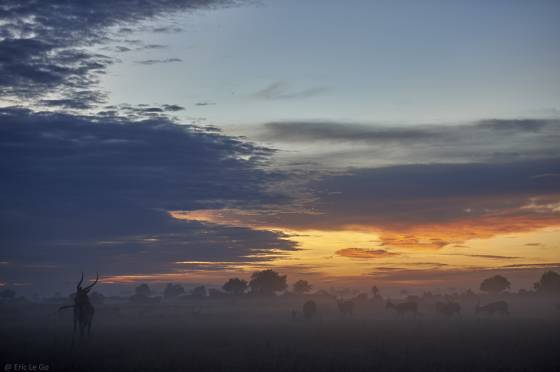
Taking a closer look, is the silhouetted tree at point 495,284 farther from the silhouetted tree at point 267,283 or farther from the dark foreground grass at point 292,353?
the dark foreground grass at point 292,353

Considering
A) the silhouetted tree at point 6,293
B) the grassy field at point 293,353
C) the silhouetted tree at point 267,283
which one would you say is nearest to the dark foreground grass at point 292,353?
the grassy field at point 293,353

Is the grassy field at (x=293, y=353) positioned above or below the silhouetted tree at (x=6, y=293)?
below

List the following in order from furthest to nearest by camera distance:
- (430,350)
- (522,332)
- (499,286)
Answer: (499,286)
(522,332)
(430,350)

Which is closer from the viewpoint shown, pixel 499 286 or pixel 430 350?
pixel 430 350

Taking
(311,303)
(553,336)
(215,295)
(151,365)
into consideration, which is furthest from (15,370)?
(215,295)

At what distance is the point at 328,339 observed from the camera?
119ft

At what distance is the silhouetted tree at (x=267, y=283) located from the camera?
478ft

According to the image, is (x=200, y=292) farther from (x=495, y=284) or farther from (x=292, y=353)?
(x=292, y=353)

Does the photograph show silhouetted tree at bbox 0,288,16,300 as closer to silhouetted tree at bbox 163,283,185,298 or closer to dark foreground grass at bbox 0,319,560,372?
silhouetted tree at bbox 163,283,185,298

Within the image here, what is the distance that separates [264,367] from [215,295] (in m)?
138

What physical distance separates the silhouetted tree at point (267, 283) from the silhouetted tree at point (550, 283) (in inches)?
2518

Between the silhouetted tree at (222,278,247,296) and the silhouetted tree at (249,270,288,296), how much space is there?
283 cm

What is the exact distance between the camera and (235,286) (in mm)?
149250

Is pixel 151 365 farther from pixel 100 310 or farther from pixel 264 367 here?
pixel 100 310
